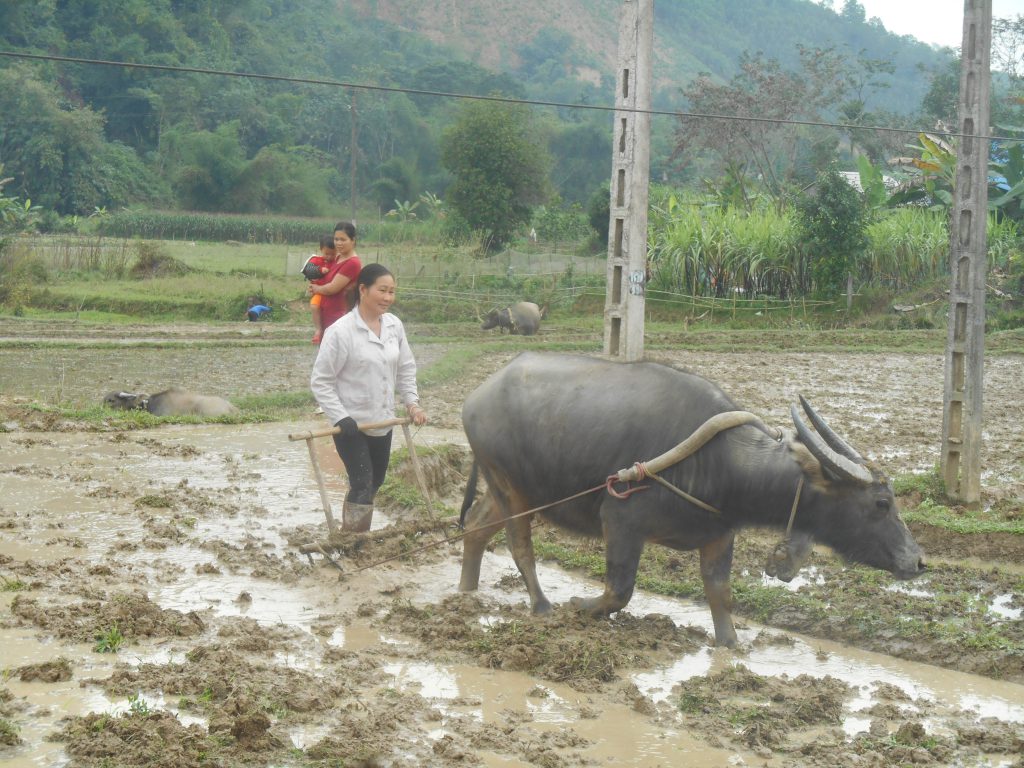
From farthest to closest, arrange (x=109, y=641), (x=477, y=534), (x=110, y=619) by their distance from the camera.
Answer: (x=477, y=534) → (x=110, y=619) → (x=109, y=641)

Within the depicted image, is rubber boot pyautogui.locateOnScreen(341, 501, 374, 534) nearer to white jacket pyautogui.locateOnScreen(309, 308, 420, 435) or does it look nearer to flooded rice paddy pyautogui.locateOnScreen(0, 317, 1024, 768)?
flooded rice paddy pyautogui.locateOnScreen(0, 317, 1024, 768)

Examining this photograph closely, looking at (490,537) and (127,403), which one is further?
(127,403)

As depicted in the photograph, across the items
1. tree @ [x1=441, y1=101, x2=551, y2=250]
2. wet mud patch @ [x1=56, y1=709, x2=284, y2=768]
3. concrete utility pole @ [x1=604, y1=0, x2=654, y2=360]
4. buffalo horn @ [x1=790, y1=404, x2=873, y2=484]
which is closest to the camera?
wet mud patch @ [x1=56, y1=709, x2=284, y2=768]

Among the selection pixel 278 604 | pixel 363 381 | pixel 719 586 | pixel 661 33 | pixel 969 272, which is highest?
pixel 661 33

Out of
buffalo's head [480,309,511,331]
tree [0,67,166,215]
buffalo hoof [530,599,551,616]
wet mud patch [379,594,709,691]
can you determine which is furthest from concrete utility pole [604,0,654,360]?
tree [0,67,166,215]

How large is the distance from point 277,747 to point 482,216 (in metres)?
29.6

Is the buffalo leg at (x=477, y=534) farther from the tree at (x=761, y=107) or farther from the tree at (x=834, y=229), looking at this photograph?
the tree at (x=761, y=107)

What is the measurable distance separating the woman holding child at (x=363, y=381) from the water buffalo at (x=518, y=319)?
14.6 metres

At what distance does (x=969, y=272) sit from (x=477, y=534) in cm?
418

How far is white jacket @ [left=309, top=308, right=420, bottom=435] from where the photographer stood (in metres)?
5.78

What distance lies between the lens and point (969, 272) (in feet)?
25.0

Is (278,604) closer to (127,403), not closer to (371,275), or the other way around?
(371,275)

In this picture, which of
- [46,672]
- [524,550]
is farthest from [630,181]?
[46,672]

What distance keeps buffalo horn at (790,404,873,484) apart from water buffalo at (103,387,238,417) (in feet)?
24.3
